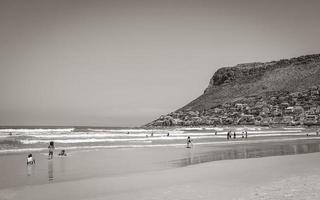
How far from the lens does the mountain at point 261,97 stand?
11012 centimetres

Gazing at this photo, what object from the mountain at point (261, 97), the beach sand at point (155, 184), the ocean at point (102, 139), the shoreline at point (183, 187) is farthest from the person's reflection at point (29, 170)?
the mountain at point (261, 97)

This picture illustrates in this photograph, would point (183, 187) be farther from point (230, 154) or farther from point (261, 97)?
point (261, 97)

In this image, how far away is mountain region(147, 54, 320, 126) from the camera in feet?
361

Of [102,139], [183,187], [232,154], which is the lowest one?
[232,154]

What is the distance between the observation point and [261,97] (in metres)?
121

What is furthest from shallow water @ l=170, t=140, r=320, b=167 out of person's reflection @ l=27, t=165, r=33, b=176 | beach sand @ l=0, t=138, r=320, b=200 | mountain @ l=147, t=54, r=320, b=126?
mountain @ l=147, t=54, r=320, b=126

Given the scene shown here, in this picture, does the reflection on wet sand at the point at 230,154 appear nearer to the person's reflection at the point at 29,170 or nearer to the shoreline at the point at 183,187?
the shoreline at the point at 183,187

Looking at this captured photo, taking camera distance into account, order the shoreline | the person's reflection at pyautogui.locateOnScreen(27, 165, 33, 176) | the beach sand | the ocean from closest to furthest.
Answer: the shoreline < the beach sand < the person's reflection at pyautogui.locateOnScreen(27, 165, 33, 176) < the ocean

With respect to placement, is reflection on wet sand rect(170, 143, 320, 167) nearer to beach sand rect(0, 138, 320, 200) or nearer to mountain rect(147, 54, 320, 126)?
beach sand rect(0, 138, 320, 200)

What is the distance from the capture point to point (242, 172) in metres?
18.8

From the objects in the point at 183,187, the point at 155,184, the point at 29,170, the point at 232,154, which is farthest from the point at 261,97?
the point at 183,187

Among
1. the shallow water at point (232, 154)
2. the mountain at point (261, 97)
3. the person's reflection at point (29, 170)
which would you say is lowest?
the shallow water at point (232, 154)

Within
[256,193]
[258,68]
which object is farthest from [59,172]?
[258,68]

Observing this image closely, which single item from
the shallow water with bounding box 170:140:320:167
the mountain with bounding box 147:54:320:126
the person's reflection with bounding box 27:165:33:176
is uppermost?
the mountain with bounding box 147:54:320:126
